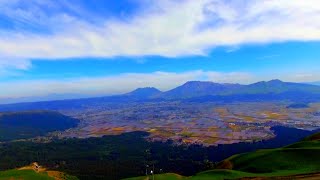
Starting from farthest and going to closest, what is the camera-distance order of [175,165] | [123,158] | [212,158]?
[123,158], [212,158], [175,165]

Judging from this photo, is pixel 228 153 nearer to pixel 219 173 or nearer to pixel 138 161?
pixel 138 161

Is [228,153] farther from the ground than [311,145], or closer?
closer

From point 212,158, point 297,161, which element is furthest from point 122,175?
point 297,161

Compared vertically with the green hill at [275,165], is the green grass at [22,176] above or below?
below

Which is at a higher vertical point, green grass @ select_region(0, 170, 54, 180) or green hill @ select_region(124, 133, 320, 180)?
green hill @ select_region(124, 133, 320, 180)

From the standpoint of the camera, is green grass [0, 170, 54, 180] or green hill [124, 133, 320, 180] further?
green grass [0, 170, 54, 180]

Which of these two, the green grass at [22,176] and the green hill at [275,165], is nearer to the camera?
the green hill at [275,165]

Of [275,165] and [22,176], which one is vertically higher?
[275,165]

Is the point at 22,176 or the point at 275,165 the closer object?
the point at 275,165
